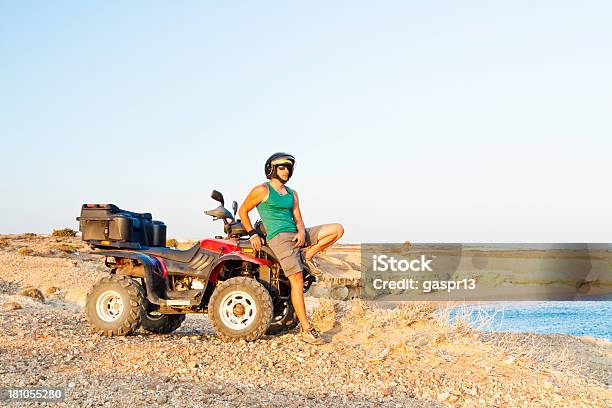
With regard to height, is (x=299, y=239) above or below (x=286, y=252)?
above

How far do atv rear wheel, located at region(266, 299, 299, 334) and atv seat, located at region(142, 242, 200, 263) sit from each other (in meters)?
1.43

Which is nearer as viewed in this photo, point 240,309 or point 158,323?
point 240,309

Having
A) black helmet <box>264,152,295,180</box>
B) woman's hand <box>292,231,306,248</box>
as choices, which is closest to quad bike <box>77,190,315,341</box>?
woman's hand <box>292,231,306,248</box>

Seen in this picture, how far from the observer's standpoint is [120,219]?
10141mm

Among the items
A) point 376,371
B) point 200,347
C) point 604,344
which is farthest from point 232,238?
point 604,344

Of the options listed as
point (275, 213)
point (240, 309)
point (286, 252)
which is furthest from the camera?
point (240, 309)

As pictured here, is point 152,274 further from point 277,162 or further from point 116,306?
point 277,162

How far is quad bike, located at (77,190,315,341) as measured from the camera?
364 inches

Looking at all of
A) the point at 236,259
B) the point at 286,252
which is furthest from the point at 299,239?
the point at 236,259

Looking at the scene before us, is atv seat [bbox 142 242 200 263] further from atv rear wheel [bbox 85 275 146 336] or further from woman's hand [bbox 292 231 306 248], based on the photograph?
woman's hand [bbox 292 231 306 248]

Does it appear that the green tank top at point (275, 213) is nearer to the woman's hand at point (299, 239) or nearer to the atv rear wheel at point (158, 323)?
the woman's hand at point (299, 239)

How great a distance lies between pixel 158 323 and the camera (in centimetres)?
1087

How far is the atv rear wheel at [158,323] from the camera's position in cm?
1080

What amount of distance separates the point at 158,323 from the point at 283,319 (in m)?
2.10
